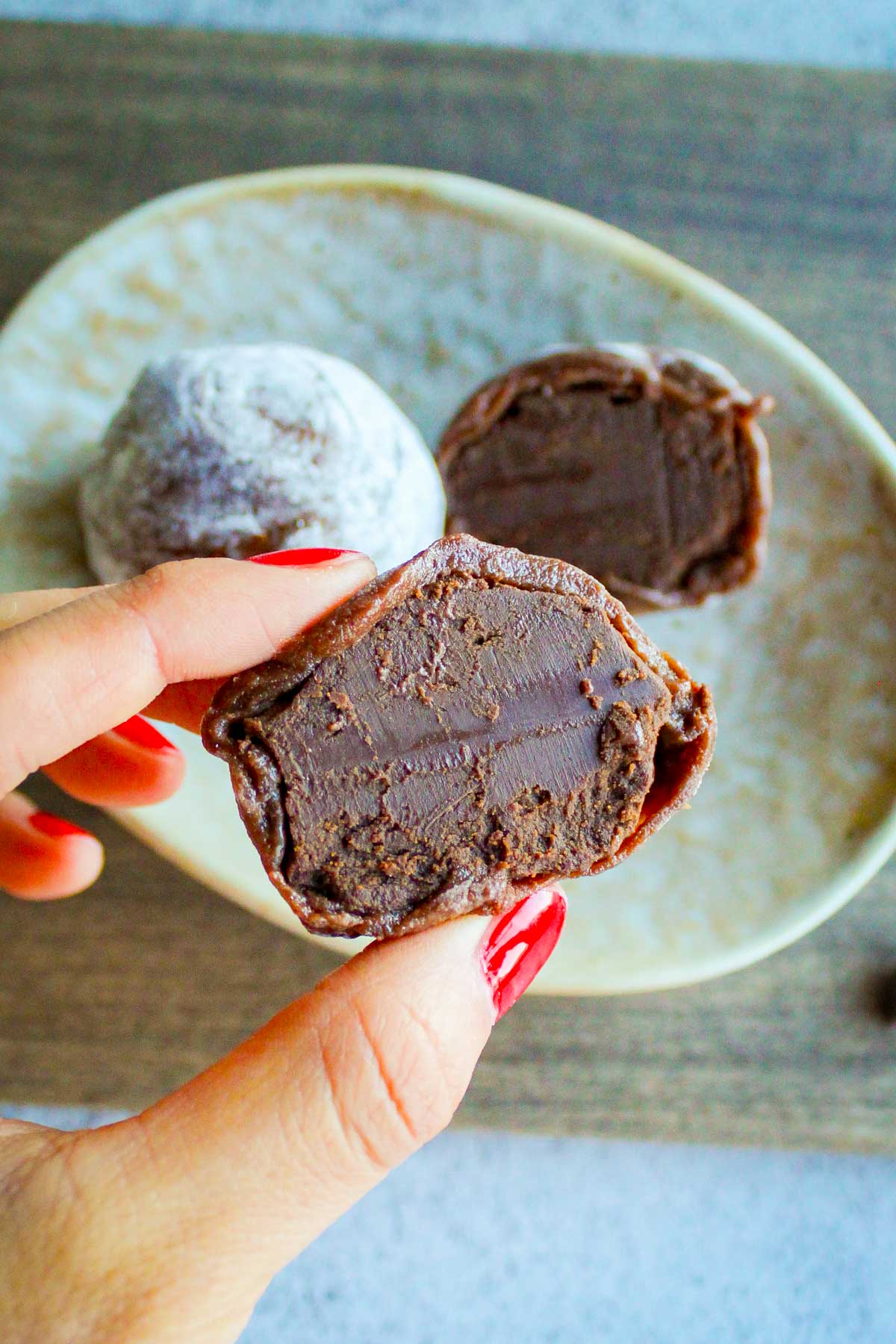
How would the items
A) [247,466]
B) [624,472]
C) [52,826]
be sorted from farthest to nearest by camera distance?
[624,472]
[52,826]
[247,466]

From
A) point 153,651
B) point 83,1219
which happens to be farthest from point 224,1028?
point 153,651

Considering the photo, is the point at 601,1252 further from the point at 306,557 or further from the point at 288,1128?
the point at 306,557

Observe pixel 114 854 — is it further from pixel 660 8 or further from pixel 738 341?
pixel 660 8

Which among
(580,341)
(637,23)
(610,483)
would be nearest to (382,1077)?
(610,483)

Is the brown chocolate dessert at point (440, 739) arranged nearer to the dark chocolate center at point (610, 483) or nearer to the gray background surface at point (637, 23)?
the dark chocolate center at point (610, 483)

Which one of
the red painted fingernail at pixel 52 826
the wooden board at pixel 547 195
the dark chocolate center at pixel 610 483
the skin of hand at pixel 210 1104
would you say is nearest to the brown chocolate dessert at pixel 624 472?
the dark chocolate center at pixel 610 483
